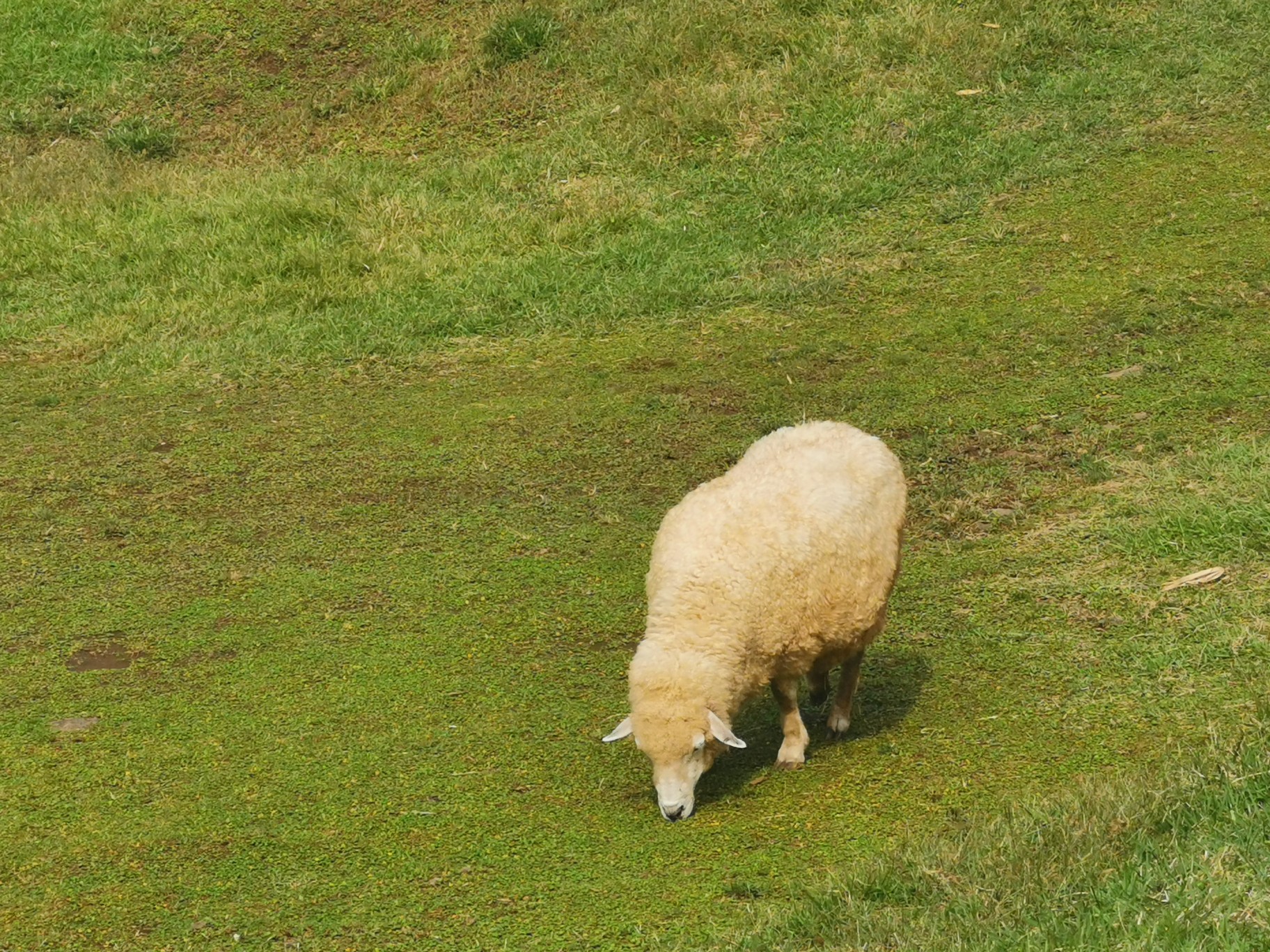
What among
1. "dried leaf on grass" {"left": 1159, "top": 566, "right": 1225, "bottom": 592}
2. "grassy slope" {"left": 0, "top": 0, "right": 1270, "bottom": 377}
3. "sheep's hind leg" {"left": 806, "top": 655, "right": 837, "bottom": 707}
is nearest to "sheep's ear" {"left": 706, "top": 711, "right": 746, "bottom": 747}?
"sheep's hind leg" {"left": 806, "top": 655, "right": 837, "bottom": 707}

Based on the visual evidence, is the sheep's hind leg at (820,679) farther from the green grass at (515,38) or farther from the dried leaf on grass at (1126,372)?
the green grass at (515,38)

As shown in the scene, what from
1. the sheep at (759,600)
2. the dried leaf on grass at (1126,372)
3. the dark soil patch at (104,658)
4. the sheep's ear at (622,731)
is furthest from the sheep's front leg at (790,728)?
the dried leaf on grass at (1126,372)

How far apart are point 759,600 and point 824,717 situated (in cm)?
89

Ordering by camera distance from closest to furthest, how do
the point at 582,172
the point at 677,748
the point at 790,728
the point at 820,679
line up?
the point at 677,748
the point at 790,728
the point at 820,679
the point at 582,172

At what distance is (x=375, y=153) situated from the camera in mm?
13203

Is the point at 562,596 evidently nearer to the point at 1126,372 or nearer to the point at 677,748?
the point at 677,748

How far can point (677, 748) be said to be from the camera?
17.0ft

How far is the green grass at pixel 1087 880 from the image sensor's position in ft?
12.4

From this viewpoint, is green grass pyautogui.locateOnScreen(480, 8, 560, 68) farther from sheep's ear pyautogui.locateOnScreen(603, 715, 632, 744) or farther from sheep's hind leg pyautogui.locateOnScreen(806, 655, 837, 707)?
sheep's ear pyautogui.locateOnScreen(603, 715, 632, 744)

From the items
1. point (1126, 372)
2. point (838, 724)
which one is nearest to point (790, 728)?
point (838, 724)

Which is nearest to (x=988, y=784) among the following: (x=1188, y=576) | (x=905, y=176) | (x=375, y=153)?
(x=1188, y=576)

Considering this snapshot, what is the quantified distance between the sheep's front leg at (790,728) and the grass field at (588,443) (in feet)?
0.29

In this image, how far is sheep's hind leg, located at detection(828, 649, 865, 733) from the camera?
582 centimetres

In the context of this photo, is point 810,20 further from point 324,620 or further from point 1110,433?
point 324,620
